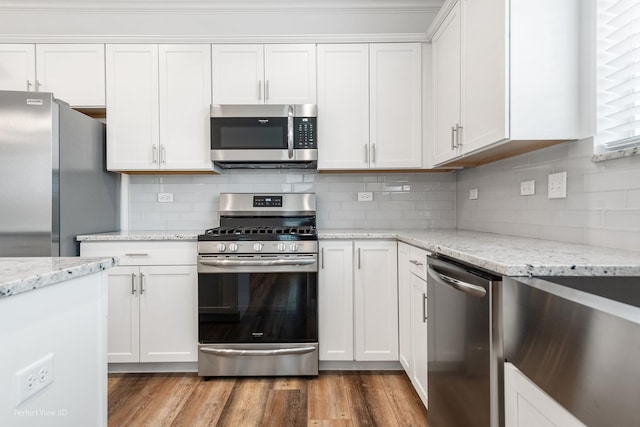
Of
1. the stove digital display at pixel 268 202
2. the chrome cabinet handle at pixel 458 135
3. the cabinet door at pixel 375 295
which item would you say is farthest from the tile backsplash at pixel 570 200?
the stove digital display at pixel 268 202

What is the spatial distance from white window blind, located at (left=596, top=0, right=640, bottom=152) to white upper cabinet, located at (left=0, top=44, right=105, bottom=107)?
2.95 m

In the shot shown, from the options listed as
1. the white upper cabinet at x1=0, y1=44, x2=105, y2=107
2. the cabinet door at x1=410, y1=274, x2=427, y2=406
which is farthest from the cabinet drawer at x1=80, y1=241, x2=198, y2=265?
the cabinet door at x1=410, y1=274, x2=427, y2=406

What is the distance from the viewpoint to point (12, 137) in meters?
2.09

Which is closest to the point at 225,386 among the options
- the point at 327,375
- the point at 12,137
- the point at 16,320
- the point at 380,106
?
the point at 327,375

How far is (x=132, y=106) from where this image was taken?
2564mm

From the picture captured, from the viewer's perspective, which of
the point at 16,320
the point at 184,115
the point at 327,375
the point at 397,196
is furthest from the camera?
the point at 397,196

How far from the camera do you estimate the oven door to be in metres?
2.21

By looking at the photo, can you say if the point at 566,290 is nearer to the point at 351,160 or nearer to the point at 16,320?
the point at 16,320

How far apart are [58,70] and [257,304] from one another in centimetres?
222

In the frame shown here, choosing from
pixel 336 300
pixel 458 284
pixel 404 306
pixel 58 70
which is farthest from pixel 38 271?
pixel 58 70

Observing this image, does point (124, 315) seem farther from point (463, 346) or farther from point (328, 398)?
point (463, 346)

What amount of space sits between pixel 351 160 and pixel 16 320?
84.3 inches

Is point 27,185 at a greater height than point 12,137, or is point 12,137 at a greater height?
point 12,137

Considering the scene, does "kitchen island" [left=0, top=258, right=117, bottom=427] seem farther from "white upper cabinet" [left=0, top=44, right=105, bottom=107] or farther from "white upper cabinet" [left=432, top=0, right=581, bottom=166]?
"white upper cabinet" [left=0, top=44, right=105, bottom=107]
